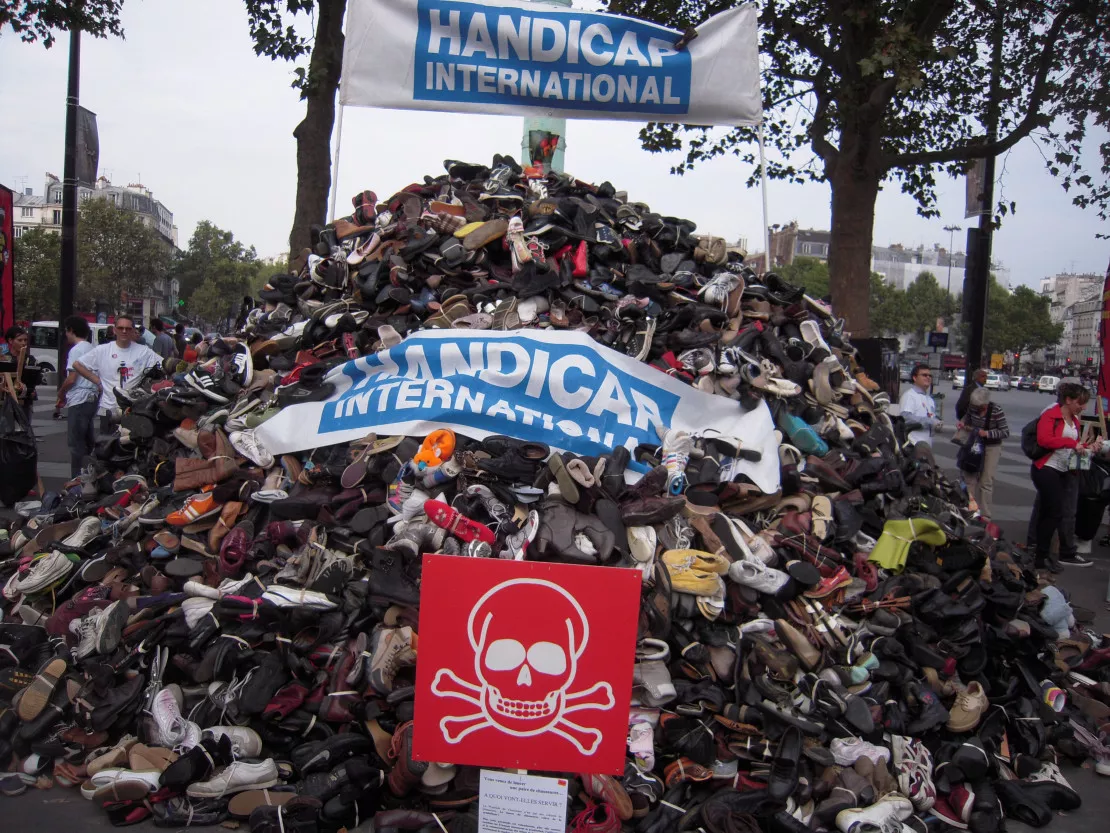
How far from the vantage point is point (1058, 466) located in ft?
24.8

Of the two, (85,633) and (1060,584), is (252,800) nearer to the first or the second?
(85,633)

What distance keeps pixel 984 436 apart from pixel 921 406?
108cm

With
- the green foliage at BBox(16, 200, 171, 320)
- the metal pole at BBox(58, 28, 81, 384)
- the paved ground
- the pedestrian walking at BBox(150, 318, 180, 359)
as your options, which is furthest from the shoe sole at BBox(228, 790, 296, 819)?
the green foliage at BBox(16, 200, 171, 320)

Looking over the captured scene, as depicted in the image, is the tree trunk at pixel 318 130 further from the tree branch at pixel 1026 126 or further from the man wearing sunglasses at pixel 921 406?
the tree branch at pixel 1026 126

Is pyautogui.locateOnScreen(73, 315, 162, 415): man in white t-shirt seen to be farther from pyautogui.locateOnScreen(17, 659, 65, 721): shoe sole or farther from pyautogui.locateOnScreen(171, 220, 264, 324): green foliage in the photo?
pyautogui.locateOnScreen(171, 220, 264, 324): green foliage

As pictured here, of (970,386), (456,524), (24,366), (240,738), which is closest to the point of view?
(240,738)

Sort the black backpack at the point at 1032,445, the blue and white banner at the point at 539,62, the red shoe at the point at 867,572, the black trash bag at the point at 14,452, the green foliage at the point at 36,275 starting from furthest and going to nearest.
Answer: the green foliage at the point at 36,275 → the black backpack at the point at 1032,445 → the black trash bag at the point at 14,452 → the blue and white banner at the point at 539,62 → the red shoe at the point at 867,572

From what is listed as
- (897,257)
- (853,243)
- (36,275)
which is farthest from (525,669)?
(897,257)

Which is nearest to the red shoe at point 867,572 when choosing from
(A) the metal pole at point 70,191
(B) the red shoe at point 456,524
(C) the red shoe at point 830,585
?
(C) the red shoe at point 830,585

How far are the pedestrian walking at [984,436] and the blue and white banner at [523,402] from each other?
546 cm

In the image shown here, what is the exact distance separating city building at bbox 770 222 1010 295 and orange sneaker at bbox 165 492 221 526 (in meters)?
117

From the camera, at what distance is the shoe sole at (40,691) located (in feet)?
12.1

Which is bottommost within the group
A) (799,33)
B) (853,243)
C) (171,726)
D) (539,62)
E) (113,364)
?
(171,726)

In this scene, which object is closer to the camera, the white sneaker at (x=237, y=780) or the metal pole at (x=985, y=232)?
the white sneaker at (x=237, y=780)
